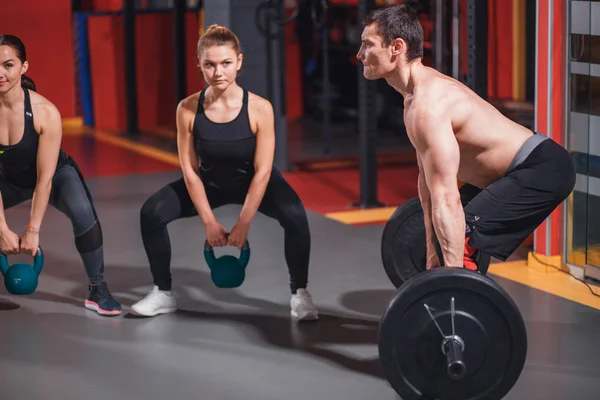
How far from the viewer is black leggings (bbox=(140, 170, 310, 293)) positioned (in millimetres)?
3750

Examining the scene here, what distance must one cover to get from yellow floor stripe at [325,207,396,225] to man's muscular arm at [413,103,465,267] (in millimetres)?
2671

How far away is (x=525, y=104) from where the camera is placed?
16.5 feet

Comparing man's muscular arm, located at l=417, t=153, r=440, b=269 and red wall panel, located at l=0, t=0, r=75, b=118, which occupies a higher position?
red wall panel, located at l=0, t=0, r=75, b=118

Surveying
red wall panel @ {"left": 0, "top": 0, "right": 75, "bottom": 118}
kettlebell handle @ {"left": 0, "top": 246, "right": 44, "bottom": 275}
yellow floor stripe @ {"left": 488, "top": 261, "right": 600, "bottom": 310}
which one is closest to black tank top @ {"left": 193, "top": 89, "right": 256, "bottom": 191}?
kettlebell handle @ {"left": 0, "top": 246, "right": 44, "bottom": 275}

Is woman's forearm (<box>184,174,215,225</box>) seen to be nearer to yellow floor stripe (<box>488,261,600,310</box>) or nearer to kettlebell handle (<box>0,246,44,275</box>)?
kettlebell handle (<box>0,246,44,275</box>)

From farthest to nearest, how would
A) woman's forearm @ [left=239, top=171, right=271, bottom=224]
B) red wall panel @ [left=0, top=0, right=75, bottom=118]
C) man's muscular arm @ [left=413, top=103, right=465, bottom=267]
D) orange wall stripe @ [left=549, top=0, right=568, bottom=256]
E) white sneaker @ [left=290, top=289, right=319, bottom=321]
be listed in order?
red wall panel @ [left=0, top=0, right=75, bottom=118], orange wall stripe @ [left=549, top=0, right=568, bottom=256], white sneaker @ [left=290, top=289, right=319, bottom=321], woman's forearm @ [left=239, top=171, right=271, bottom=224], man's muscular arm @ [left=413, top=103, right=465, bottom=267]

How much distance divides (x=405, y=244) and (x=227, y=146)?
2.43 feet

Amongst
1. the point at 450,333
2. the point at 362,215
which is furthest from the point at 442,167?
the point at 362,215

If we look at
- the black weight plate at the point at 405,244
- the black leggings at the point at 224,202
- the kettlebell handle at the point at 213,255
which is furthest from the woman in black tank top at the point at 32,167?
the black weight plate at the point at 405,244

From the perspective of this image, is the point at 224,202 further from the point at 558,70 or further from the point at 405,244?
the point at 558,70

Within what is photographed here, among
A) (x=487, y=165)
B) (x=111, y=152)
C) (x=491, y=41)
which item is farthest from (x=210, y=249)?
(x=111, y=152)

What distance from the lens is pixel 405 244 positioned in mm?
3715

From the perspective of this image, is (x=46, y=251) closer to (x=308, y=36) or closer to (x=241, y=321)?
(x=241, y=321)

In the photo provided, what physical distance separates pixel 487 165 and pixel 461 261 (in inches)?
14.0
